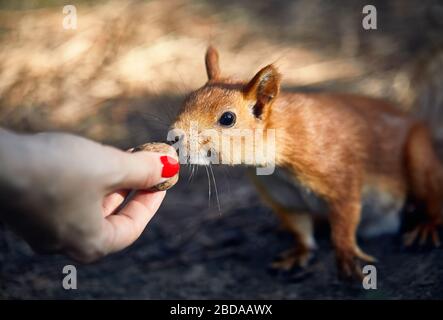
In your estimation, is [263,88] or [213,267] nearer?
[263,88]

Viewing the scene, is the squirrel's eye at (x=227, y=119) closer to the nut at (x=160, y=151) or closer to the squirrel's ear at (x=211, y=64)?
the squirrel's ear at (x=211, y=64)

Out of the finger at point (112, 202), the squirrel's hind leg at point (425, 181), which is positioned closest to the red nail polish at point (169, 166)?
the finger at point (112, 202)

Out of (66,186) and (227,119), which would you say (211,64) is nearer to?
(227,119)

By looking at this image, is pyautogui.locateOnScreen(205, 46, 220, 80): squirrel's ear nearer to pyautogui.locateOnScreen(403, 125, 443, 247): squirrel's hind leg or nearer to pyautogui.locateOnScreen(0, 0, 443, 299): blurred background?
pyautogui.locateOnScreen(0, 0, 443, 299): blurred background

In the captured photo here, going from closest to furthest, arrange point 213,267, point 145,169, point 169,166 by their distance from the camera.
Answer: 1. point 145,169
2. point 169,166
3. point 213,267

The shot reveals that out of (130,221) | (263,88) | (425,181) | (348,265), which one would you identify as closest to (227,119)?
(263,88)

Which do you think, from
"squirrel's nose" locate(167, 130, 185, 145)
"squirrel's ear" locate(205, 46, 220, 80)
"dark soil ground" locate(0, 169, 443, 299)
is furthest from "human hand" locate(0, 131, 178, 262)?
"dark soil ground" locate(0, 169, 443, 299)

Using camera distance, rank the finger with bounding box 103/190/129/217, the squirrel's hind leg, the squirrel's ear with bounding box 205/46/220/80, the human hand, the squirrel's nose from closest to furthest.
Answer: the human hand, the finger with bounding box 103/190/129/217, the squirrel's nose, the squirrel's ear with bounding box 205/46/220/80, the squirrel's hind leg
